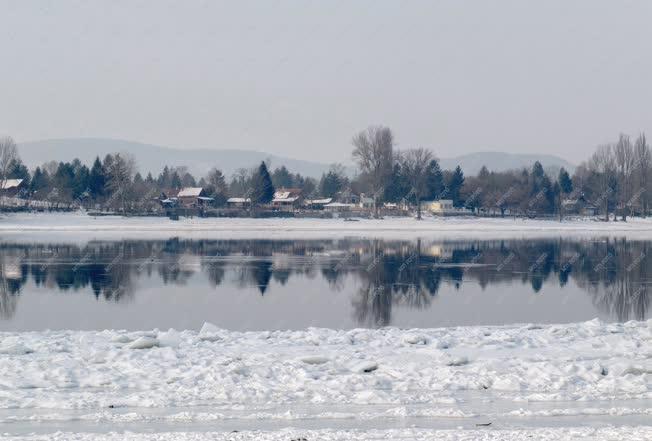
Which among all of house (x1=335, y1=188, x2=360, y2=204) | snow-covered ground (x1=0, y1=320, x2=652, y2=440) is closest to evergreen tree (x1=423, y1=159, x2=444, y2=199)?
house (x1=335, y1=188, x2=360, y2=204)

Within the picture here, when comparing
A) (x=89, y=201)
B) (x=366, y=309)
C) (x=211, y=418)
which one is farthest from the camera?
(x=89, y=201)

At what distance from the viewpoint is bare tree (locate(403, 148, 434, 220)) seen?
10844cm

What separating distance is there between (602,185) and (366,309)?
10005 cm

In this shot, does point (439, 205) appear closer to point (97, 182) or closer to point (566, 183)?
point (566, 183)

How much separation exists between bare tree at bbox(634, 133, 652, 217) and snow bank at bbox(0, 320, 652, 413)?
9803 centimetres

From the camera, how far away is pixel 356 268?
32.1 m

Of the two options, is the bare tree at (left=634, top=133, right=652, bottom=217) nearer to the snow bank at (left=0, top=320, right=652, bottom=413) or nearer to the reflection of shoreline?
the reflection of shoreline

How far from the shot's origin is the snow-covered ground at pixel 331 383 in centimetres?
922

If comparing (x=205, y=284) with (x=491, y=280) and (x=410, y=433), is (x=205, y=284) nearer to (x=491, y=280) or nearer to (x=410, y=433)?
(x=491, y=280)

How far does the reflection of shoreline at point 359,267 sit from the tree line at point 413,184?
155ft

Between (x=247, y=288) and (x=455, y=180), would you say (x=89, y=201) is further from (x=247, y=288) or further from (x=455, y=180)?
(x=247, y=288)

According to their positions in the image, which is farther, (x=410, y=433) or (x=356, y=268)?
(x=356, y=268)

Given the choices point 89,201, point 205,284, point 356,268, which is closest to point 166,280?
point 205,284

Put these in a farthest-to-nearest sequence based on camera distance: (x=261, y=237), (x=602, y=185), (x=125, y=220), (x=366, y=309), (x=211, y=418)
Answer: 1. (x=602, y=185)
2. (x=125, y=220)
3. (x=261, y=237)
4. (x=366, y=309)
5. (x=211, y=418)
